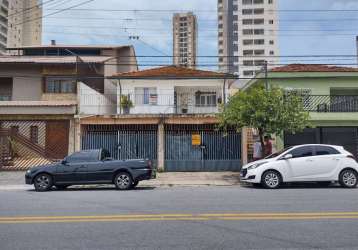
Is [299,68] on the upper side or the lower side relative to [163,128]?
upper

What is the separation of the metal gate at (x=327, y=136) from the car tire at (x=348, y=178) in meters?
8.29

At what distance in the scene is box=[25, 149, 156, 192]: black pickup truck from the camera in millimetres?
15914

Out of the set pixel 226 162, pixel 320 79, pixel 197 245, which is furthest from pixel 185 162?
pixel 197 245

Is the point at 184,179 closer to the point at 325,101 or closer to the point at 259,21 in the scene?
the point at 325,101

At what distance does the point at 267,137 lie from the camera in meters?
→ 19.5

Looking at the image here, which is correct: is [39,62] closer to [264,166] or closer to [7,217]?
[264,166]

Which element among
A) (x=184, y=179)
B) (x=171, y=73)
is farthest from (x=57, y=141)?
(x=171, y=73)

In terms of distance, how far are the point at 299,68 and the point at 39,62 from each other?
18873 millimetres

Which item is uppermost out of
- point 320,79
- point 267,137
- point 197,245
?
point 320,79

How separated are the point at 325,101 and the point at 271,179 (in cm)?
1138

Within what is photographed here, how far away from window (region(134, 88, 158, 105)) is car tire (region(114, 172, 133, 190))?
16300mm

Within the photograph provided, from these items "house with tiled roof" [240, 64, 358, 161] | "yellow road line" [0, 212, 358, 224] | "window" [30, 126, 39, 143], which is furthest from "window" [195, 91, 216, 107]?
"yellow road line" [0, 212, 358, 224]

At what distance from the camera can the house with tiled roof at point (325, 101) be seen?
24.2 meters

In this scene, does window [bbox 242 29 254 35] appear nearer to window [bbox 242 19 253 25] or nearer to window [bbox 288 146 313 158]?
window [bbox 242 19 253 25]
